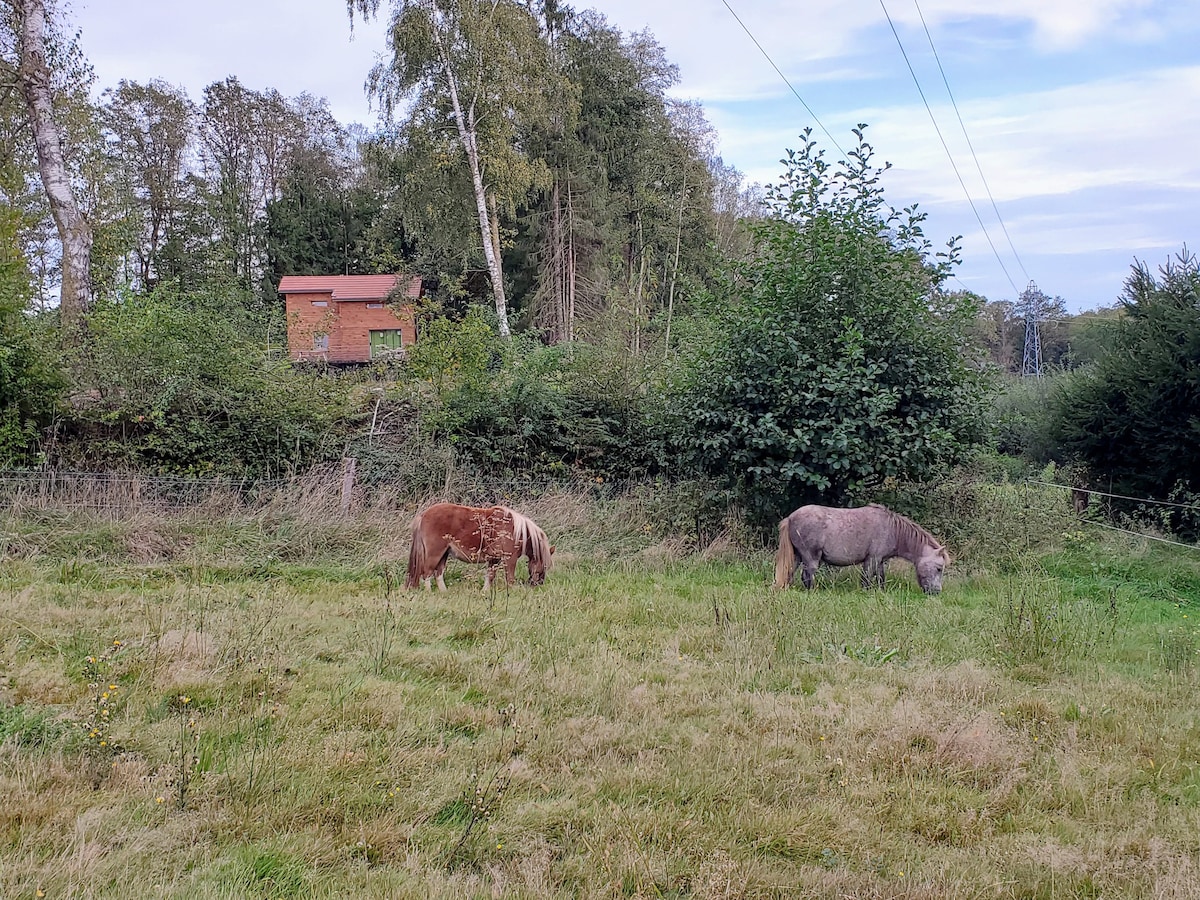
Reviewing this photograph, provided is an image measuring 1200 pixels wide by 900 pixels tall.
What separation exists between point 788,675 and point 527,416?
7421 millimetres

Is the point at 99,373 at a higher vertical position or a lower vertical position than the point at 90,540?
higher

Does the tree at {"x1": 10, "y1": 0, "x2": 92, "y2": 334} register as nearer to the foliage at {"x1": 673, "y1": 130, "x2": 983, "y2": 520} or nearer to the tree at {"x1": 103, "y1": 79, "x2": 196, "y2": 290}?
the foliage at {"x1": 673, "y1": 130, "x2": 983, "y2": 520}

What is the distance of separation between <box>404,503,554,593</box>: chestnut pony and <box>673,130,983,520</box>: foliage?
3.28m

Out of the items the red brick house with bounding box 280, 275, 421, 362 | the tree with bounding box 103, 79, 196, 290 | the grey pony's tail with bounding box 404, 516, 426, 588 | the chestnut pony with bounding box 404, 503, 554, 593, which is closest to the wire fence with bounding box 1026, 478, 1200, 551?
the chestnut pony with bounding box 404, 503, 554, 593

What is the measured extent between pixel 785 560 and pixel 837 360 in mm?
2937

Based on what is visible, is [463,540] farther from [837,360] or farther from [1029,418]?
[1029,418]

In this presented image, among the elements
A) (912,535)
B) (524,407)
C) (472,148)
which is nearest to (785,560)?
(912,535)

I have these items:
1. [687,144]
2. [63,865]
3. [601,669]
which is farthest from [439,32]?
[63,865]

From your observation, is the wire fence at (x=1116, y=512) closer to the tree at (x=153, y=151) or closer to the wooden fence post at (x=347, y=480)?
the wooden fence post at (x=347, y=480)

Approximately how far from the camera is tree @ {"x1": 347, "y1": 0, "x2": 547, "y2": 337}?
20.1m

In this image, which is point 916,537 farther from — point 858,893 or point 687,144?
point 687,144

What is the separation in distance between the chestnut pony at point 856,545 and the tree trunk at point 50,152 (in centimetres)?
1218

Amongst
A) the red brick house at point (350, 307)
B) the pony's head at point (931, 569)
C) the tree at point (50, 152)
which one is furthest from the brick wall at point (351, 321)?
the pony's head at point (931, 569)

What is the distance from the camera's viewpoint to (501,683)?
5035 millimetres
